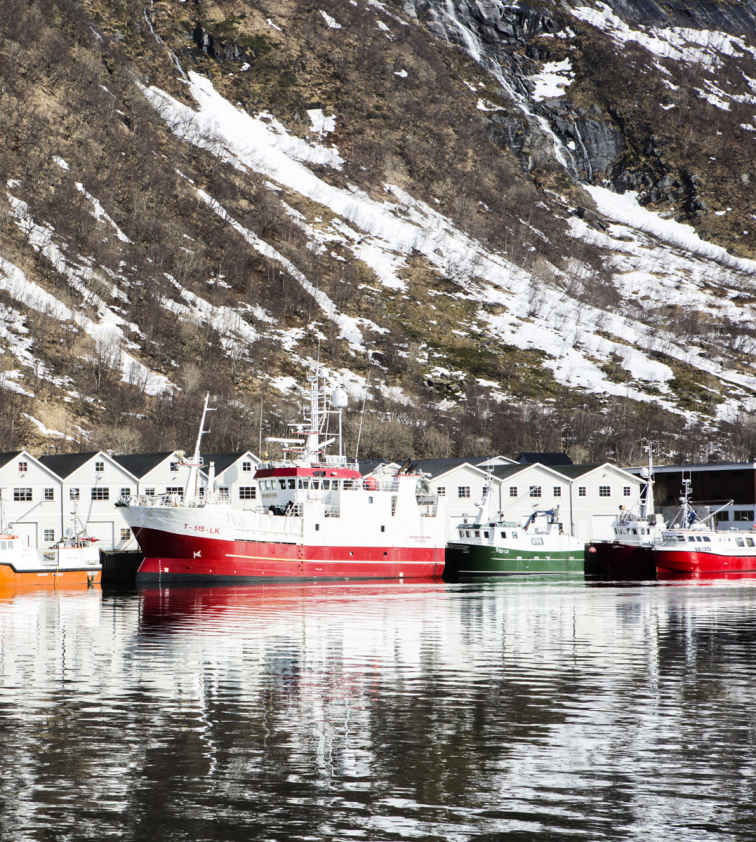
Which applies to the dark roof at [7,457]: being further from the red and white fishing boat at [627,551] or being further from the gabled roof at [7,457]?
the red and white fishing boat at [627,551]

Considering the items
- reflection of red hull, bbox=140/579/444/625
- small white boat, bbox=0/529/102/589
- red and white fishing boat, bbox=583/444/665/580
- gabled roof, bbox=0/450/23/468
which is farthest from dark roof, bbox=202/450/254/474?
red and white fishing boat, bbox=583/444/665/580

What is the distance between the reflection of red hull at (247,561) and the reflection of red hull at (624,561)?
1649cm

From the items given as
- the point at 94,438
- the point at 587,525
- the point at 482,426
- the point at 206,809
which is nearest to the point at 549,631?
the point at 206,809

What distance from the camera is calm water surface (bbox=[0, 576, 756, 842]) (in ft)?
68.9

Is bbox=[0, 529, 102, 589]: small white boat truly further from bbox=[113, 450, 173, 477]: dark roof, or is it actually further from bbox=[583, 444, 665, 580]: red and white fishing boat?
bbox=[583, 444, 665, 580]: red and white fishing boat

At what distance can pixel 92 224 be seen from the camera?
19600 cm

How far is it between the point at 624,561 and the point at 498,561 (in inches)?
393

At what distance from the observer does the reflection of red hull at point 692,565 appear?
94.9 m

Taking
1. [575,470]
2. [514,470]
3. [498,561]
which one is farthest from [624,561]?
[575,470]

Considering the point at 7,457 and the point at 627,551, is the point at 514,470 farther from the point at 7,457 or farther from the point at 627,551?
the point at 7,457

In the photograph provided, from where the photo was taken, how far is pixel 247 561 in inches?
3319

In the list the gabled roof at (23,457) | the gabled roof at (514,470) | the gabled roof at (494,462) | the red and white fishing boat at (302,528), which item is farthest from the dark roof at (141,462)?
the gabled roof at (494,462)

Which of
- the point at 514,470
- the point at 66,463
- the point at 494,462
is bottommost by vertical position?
the point at 514,470

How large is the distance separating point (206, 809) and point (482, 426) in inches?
6587
